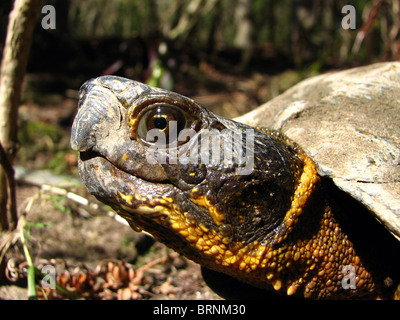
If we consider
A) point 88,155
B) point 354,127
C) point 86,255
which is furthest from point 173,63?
point 88,155

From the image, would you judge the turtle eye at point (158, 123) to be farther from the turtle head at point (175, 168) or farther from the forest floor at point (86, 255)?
the forest floor at point (86, 255)

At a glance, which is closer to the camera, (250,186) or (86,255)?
(250,186)

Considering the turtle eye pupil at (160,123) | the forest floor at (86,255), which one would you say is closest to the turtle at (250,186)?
the turtle eye pupil at (160,123)

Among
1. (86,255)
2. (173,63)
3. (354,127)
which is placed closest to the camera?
(354,127)

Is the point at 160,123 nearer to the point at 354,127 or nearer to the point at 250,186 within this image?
the point at 250,186

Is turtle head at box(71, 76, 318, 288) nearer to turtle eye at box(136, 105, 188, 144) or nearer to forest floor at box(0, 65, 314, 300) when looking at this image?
turtle eye at box(136, 105, 188, 144)

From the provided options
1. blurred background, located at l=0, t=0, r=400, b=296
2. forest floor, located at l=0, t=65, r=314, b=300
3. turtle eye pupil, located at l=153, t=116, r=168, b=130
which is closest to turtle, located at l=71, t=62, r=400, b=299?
turtle eye pupil, located at l=153, t=116, r=168, b=130
